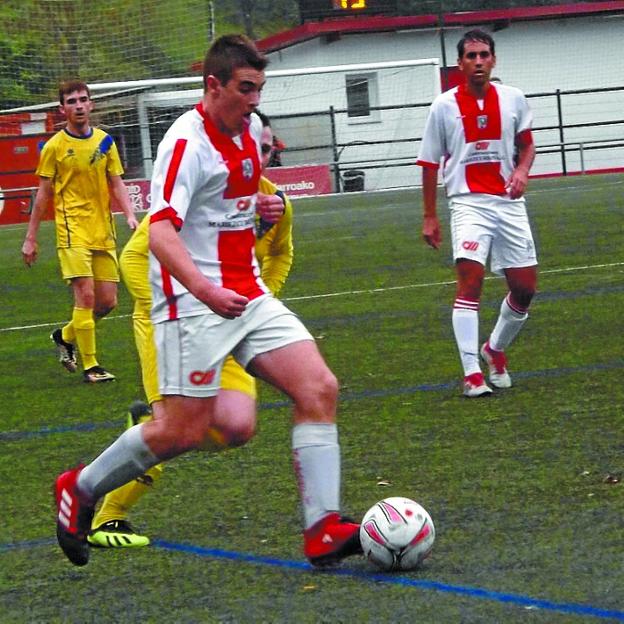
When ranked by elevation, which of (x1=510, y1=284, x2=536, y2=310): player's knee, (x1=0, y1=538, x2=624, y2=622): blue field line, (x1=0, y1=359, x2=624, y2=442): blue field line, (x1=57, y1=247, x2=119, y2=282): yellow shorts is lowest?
(x1=0, y1=359, x2=624, y2=442): blue field line

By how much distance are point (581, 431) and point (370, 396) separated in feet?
5.95

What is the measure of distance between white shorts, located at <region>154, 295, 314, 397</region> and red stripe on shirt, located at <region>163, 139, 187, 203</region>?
420mm

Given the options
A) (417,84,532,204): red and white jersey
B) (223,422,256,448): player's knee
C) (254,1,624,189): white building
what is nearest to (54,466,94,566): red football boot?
(223,422,256,448): player's knee

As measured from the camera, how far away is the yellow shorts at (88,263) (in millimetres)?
10047

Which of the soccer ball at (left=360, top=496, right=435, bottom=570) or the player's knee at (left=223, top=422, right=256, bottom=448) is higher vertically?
the player's knee at (left=223, top=422, right=256, bottom=448)

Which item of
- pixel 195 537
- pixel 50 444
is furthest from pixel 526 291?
pixel 195 537

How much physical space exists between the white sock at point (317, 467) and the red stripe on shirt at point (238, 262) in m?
0.50

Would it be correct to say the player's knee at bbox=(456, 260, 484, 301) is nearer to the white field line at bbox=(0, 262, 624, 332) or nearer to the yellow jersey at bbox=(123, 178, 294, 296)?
the yellow jersey at bbox=(123, 178, 294, 296)

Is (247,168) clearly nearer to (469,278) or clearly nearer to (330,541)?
(330,541)

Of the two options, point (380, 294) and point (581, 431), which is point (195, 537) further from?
point (380, 294)

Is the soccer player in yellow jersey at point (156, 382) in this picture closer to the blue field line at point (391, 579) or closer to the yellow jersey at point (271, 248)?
the yellow jersey at point (271, 248)

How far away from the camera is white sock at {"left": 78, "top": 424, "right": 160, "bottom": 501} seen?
5.04 m

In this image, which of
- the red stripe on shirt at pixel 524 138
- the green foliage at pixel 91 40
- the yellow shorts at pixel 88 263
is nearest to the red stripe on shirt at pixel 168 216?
the red stripe on shirt at pixel 524 138

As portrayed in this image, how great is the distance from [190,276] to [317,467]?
2.52 ft
